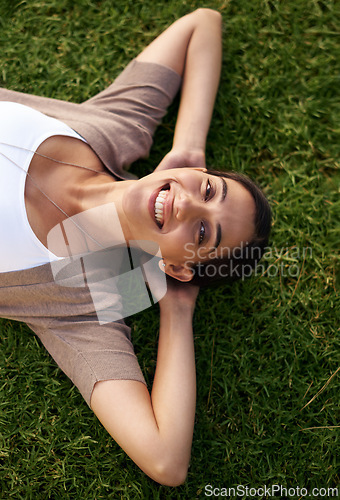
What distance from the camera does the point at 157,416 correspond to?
1995 millimetres

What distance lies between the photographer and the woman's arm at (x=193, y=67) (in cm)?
236

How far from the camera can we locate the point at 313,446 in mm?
2373

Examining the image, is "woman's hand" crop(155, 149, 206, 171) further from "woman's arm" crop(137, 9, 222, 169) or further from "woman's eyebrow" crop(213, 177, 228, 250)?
"woman's eyebrow" crop(213, 177, 228, 250)

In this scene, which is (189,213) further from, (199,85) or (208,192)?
(199,85)

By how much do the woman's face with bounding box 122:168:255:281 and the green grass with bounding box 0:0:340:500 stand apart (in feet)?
2.05

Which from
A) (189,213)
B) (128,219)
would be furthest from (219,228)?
(128,219)

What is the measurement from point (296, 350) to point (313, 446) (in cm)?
55

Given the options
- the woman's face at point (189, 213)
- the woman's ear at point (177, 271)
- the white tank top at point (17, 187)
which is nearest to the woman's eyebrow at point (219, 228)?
the woman's face at point (189, 213)

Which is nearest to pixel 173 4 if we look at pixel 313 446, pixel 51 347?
pixel 51 347

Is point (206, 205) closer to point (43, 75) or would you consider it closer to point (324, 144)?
point (324, 144)

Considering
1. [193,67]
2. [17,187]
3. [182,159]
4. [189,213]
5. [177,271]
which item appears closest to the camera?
[189,213]

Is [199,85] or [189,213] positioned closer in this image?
[189,213]

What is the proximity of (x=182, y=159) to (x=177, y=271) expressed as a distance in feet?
2.16

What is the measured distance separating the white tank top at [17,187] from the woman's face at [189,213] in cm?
49
